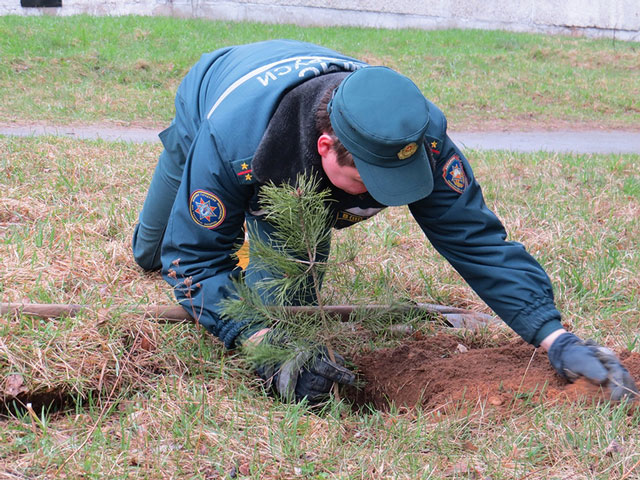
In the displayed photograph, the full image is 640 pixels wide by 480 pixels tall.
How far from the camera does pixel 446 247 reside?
106 inches

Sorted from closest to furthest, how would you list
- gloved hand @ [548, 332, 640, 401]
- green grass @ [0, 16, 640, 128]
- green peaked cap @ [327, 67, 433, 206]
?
green peaked cap @ [327, 67, 433, 206]
gloved hand @ [548, 332, 640, 401]
green grass @ [0, 16, 640, 128]

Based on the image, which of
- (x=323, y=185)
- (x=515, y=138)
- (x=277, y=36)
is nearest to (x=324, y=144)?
(x=323, y=185)

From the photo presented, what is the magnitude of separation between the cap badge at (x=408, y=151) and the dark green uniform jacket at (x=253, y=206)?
1.10 feet

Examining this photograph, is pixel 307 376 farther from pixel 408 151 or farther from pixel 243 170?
pixel 408 151

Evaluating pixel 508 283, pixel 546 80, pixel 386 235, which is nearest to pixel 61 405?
pixel 508 283

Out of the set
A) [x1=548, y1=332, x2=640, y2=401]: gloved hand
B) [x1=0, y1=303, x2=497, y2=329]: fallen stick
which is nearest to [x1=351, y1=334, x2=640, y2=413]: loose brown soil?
[x1=548, y1=332, x2=640, y2=401]: gloved hand

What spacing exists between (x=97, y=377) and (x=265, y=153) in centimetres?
104

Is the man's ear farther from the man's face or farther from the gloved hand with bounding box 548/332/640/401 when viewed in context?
the gloved hand with bounding box 548/332/640/401

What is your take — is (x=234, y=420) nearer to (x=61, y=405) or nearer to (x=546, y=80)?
(x=61, y=405)

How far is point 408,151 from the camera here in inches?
83.7

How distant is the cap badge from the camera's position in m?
2.10

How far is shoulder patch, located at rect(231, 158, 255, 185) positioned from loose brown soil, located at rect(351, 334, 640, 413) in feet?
3.08

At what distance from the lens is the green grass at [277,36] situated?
28.3ft

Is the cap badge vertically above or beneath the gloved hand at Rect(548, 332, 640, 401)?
above
